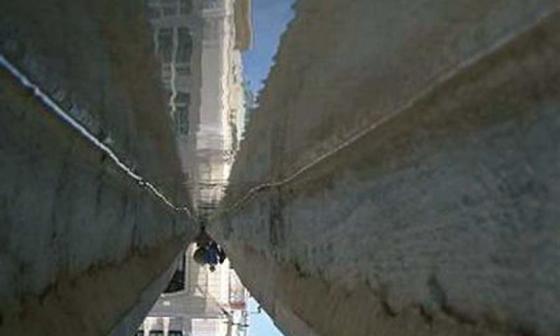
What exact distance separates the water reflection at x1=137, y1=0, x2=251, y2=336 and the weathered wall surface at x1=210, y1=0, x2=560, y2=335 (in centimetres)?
900

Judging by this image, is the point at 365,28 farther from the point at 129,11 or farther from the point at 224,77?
the point at 224,77

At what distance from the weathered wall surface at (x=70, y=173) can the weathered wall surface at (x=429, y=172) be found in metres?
0.43

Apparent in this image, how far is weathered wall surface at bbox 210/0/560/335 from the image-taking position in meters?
0.69

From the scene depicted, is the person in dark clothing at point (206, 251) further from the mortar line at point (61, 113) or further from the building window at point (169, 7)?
the mortar line at point (61, 113)

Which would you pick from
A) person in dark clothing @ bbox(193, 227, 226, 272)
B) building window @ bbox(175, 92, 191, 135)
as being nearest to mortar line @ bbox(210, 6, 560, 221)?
person in dark clothing @ bbox(193, 227, 226, 272)

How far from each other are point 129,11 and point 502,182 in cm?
142

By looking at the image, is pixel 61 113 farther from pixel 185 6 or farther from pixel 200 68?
pixel 185 6

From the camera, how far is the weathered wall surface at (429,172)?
69 cm

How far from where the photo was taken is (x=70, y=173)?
4.24ft

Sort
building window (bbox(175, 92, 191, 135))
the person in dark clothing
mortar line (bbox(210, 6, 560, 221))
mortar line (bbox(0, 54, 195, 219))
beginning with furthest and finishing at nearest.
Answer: building window (bbox(175, 92, 191, 135))
the person in dark clothing
mortar line (bbox(0, 54, 195, 219))
mortar line (bbox(210, 6, 560, 221))

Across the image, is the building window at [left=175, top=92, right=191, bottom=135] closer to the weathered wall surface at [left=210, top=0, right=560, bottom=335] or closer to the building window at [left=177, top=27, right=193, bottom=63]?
the building window at [left=177, top=27, right=193, bottom=63]

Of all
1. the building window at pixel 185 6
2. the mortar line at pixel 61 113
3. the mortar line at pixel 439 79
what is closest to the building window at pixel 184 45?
the building window at pixel 185 6

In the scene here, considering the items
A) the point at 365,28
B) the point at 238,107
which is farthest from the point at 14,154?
the point at 238,107

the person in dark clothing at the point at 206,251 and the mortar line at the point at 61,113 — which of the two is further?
the person in dark clothing at the point at 206,251
